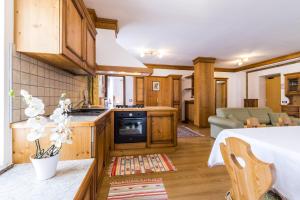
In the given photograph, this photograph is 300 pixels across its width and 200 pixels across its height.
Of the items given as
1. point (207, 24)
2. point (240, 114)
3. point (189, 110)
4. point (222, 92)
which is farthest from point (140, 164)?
point (222, 92)

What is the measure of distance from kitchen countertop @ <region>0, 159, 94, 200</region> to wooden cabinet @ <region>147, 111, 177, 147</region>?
6.36 ft

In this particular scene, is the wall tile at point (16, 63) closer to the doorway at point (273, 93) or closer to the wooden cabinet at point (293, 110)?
the wooden cabinet at point (293, 110)

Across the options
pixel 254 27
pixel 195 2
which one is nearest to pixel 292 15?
pixel 254 27

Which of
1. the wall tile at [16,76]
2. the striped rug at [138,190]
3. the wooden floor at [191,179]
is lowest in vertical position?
the striped rug at [138,190]

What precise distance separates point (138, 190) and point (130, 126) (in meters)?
1.30

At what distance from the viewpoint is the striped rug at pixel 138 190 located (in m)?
1.65

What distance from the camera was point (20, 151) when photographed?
3.61 feet

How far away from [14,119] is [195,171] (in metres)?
2.20

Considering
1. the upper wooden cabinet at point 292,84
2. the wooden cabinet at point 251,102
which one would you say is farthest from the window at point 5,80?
the wooden cabinet at point 251,102

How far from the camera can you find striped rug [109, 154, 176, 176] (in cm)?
224

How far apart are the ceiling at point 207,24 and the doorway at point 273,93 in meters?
1.69

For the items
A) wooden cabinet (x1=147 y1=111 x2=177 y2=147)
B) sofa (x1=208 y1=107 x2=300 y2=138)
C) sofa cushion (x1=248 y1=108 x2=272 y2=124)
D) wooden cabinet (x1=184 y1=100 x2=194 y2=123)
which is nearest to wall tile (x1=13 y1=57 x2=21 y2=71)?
wooden cabinet (x1=147 y1=111 x2=177 y2=147)

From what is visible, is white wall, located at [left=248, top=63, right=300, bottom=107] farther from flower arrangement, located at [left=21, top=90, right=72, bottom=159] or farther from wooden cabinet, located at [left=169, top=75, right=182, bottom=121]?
flower arrangement, located at [left=21, top=90, right=72, bottom=159]

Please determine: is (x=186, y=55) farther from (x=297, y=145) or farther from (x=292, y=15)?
(x=297, y=145)
